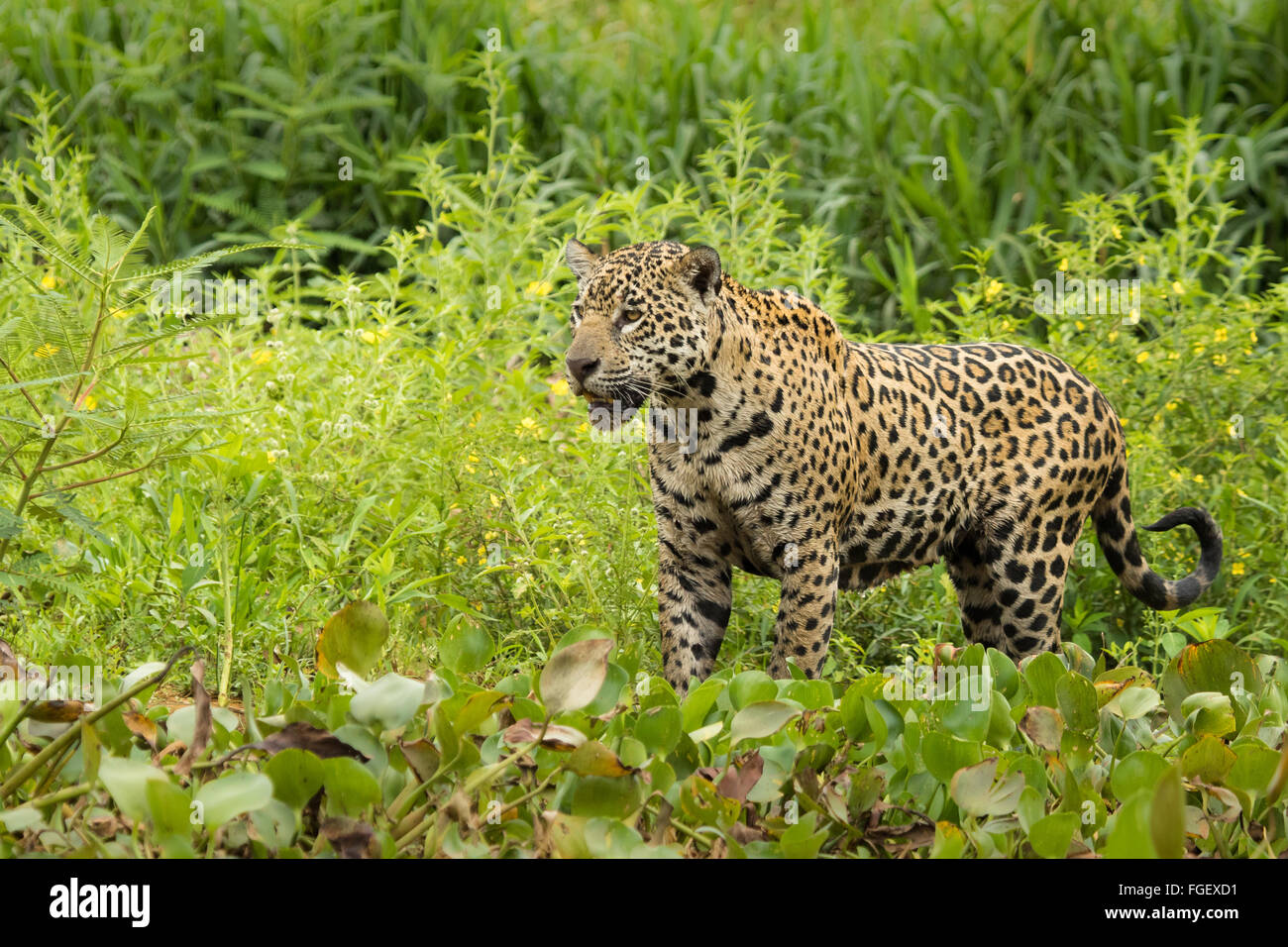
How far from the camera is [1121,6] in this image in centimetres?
1007

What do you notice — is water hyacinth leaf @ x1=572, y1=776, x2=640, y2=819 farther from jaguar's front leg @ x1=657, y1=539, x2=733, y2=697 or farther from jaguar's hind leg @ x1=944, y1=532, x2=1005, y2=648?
jaguar's hind leg @ x1=944, y1=532, x2=1005, y2=648

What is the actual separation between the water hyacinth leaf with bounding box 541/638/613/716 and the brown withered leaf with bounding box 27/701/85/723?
77 cm

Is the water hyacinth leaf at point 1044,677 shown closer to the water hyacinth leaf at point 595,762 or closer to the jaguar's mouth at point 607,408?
the water hyacinth leaf at point 595,762

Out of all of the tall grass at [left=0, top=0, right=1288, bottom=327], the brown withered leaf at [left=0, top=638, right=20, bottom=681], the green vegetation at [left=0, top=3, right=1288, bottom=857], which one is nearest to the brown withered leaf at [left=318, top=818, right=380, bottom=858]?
the green vegetation at [left=0, top=3, right=1288, bottom=857]

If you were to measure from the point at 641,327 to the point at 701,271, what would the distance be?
25 centimetres

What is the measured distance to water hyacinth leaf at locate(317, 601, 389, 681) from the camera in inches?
93.0

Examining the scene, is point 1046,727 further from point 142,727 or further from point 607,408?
point 607,408

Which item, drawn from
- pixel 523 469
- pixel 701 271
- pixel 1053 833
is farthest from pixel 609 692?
pixel 523 469

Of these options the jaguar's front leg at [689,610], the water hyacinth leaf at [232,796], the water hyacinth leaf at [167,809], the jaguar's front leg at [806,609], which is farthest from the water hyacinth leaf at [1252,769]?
the jaguar's front leg at [689,610]

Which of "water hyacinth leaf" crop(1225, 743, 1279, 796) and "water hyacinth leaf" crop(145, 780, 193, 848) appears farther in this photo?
"water hyacinth leaf" crop(1225, 743, 1279, 796)

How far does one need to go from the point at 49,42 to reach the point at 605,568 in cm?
694

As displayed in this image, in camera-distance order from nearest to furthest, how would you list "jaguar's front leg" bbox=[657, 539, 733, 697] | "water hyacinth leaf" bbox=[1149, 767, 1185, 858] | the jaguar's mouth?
"water hyacinth leaf" bbox=[1149, 767, 1185, 858]
the jaguar's mouth
"jaguar's front leg" bbox=[657, 539, 733, 697]

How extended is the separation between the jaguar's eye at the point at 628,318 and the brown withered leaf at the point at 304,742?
2243 mm

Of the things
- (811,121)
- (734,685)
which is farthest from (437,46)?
(734,685)
